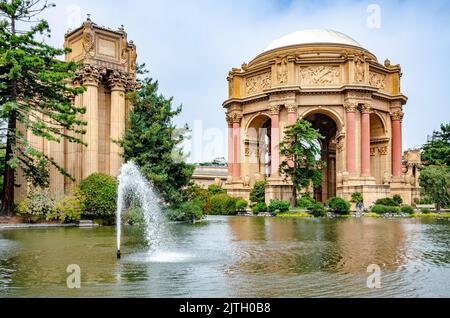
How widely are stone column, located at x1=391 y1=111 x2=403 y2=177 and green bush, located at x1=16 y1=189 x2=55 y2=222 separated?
41063 millimetres

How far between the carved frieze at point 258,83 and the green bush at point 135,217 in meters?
31.1

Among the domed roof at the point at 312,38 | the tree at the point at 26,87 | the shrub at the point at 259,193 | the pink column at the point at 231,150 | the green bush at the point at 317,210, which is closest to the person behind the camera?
the tree at the point at 26,87

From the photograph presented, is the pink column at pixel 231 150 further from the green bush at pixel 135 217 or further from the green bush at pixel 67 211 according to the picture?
the green bush at pixel 67 211

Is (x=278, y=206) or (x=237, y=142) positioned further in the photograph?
(x=237, y=142)

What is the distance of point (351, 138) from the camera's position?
48.2 meters

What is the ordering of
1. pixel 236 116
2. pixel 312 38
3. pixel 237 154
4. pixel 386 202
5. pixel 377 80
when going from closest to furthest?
pixel 386 202
pixel 377 80
pixel 312 38
pixel 236 116
pixel 237 154

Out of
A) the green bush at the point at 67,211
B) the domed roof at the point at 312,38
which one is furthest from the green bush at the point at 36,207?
the domed roof at the point at 312,38

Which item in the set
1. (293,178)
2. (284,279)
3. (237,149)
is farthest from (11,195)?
(237,149)

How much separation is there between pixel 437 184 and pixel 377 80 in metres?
16.2

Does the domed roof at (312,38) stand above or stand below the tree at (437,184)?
above

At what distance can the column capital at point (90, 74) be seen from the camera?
966 inches

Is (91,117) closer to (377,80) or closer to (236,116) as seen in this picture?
→ (236,116)

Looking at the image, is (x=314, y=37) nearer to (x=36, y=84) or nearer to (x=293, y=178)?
(x=293, y=178)

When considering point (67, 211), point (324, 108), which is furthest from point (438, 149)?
point (67, 211)
